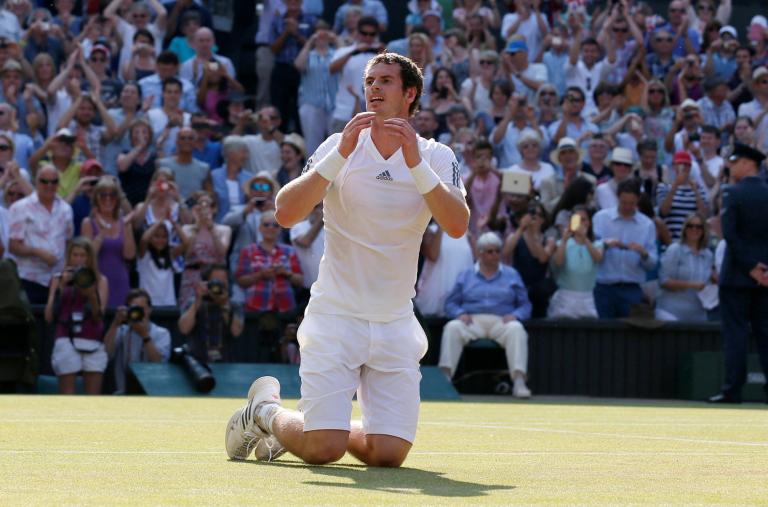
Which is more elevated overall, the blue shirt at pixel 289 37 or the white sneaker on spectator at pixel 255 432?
the blue shirt at pixel 289 37

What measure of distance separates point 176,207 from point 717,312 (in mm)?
6064

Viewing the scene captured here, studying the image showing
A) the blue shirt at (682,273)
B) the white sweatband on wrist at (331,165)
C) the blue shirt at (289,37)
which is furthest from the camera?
the blue shirt at (289,37)

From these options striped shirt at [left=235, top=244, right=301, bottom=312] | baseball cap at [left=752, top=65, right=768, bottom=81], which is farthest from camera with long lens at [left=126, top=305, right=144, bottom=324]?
baseball cap at [left=752, top=65, right=768, bottom=81]

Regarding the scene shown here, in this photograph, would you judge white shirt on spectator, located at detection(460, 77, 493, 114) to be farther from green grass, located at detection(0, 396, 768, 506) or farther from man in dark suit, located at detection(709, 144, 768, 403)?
green grass, located at detection(0, 396, 768, 506)

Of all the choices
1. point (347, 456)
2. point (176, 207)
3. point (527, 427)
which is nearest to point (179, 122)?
point (176, 207)

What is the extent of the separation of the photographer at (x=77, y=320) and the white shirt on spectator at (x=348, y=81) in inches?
183

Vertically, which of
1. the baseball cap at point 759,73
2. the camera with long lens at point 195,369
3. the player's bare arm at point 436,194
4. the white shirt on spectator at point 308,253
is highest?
the baseball cap at point 759,73

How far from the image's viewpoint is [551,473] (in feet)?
20.9

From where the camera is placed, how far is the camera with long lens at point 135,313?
14414 millimetres

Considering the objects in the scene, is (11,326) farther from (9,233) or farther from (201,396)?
(201,396)

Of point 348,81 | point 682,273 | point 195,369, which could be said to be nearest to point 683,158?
point 682,273

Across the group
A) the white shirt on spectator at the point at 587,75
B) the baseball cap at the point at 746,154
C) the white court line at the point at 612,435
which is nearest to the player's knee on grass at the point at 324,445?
the white court line at the point at 612,435

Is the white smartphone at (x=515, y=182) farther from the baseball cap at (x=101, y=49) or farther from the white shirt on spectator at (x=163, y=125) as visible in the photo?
the baseball cap at (x=101, y=49)

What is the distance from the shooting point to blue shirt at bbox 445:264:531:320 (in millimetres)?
15656
